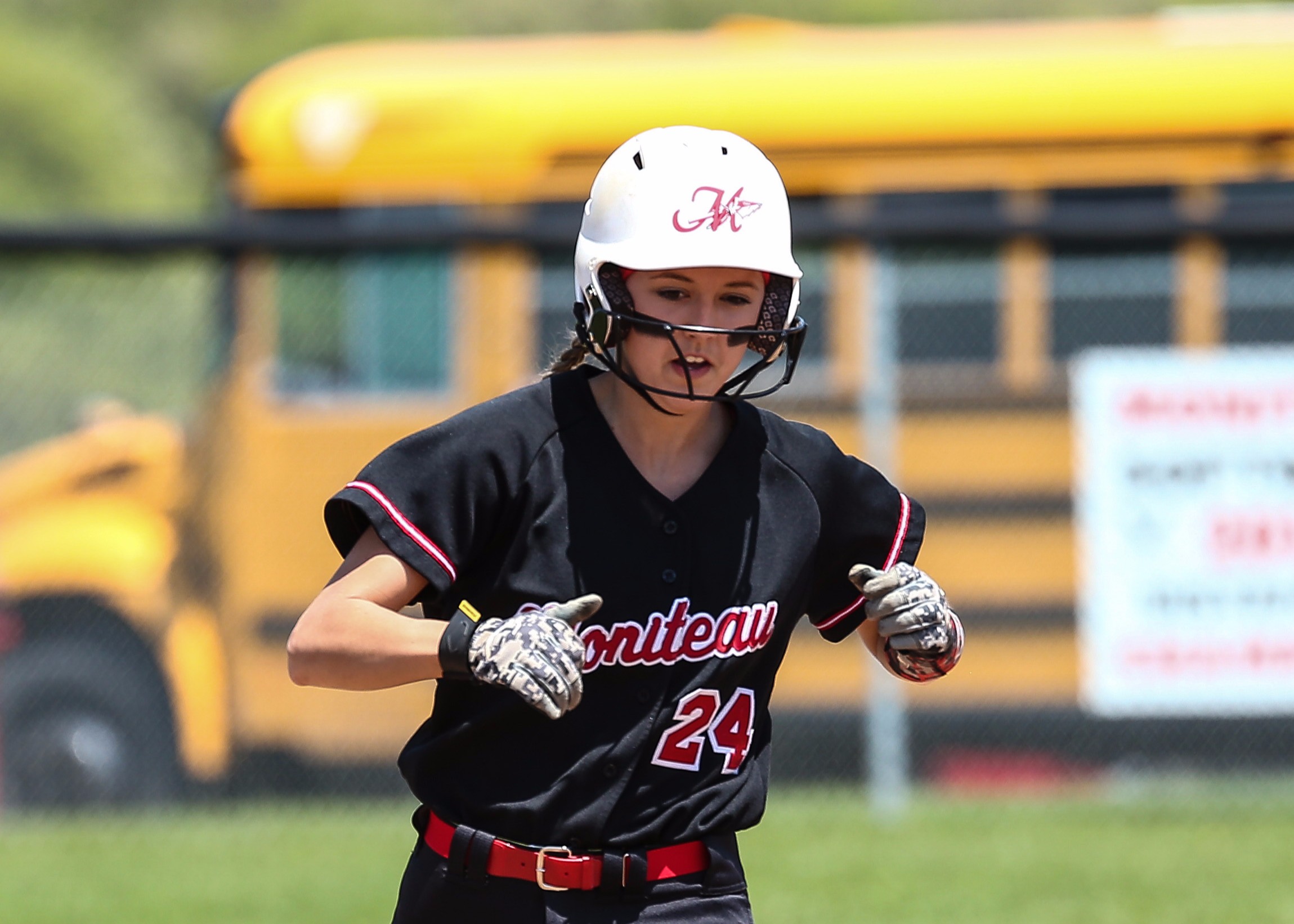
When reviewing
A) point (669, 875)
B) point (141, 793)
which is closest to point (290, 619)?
point (141, 793)

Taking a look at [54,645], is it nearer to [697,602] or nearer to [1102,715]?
[1102,715]

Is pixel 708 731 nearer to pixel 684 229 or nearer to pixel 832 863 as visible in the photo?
pixel 684 229

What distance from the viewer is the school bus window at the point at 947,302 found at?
25.0ft

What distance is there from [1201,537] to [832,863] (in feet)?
6.57

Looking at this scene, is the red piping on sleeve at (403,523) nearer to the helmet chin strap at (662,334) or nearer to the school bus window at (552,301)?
the helmet chin strap at (662,334)

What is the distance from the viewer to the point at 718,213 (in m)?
2.62

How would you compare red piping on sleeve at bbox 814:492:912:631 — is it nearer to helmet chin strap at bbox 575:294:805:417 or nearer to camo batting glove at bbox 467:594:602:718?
helmet chin strap at bbox 575:294:805:417

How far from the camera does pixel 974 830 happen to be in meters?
7.20

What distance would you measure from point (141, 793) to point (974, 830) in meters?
3.41

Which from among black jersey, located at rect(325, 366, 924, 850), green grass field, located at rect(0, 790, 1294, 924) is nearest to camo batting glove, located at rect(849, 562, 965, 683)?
black jersey, located at rect(325, 366, 924, 850)

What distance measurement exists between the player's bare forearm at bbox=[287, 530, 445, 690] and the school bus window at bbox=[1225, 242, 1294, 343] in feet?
18.7

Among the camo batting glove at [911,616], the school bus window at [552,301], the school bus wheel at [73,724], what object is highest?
the school bus window at [552,301]

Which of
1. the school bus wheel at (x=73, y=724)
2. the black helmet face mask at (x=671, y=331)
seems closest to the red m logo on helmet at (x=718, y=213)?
the black helmet face mask at (x=671, y=331)

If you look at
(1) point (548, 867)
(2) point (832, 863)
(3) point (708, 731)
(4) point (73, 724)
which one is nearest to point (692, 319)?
(3) point (708, 731)
